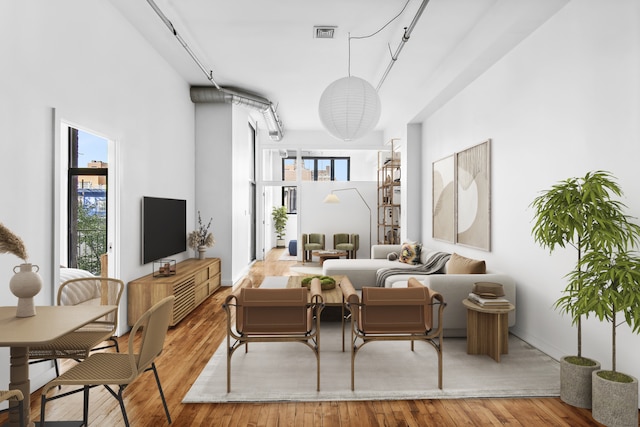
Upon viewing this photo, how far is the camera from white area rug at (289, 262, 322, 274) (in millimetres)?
8688

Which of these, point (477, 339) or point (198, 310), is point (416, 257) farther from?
point (198, 310)

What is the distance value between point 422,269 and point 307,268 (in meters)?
3.95

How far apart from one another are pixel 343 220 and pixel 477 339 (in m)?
7.01

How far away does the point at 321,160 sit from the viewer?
1305 centimetres

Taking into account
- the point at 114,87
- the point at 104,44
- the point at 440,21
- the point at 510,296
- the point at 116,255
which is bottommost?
the point at 510,296

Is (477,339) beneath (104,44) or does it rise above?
beneath

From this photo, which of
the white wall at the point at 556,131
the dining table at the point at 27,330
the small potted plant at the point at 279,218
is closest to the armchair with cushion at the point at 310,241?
the small potted plant at the point at 279,218

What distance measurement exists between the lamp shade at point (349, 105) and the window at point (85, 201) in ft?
13.0

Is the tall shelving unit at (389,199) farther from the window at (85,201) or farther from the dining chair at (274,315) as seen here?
the dining chair at (274,315)

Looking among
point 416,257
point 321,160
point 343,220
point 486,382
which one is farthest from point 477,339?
point 321,160

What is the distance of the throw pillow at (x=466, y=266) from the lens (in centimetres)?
430

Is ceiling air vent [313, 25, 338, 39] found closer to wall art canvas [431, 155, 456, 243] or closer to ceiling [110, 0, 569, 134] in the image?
ceiling [110, 0, 569, 134]

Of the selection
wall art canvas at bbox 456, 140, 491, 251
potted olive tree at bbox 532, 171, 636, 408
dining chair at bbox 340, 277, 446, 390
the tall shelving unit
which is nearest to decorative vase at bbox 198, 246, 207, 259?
wall art canvas at bbox 456, 140, 491, 251

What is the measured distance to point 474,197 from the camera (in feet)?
16.9
